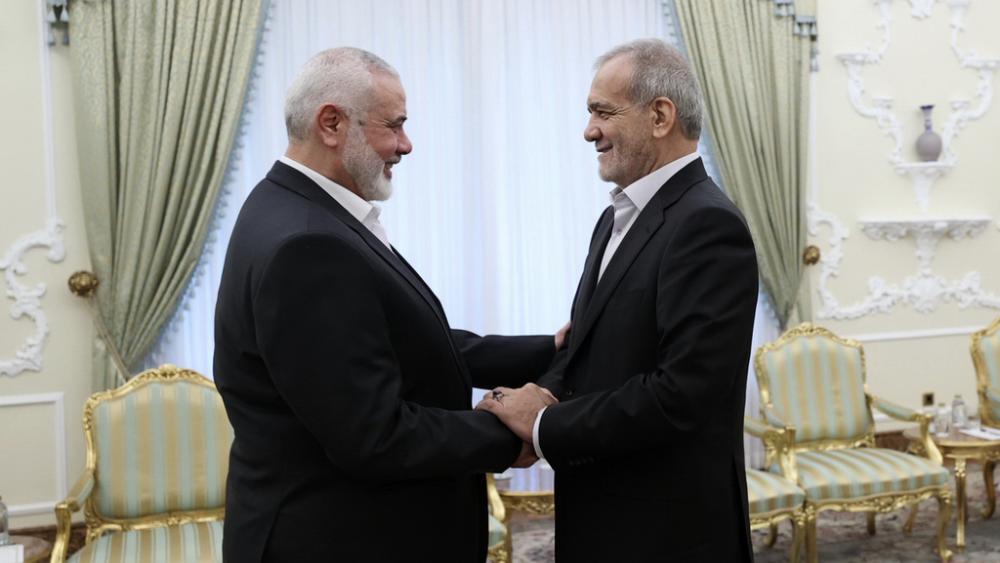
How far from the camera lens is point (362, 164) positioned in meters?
2.07

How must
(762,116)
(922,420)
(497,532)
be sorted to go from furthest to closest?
1. (762,116)
2. (922,420)
3. (497,532)

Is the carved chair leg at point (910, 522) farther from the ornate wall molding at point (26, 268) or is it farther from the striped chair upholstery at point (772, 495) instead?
the ornate wall molding at point (26, 268)

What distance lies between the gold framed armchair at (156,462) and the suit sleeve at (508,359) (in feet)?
5.41

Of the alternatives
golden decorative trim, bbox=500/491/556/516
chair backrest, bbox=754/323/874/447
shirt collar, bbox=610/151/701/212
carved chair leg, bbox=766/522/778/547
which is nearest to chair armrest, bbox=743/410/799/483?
chair backrest, bbox=754/323/874/447

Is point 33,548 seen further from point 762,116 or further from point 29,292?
point 762,116

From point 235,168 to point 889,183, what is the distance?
384cm

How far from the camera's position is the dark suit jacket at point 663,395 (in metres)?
2.05

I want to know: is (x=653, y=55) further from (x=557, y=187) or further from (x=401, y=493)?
(x=557, y=187)

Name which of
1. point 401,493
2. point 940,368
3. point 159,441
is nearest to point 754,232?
point 940,368

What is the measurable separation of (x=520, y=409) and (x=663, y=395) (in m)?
0.31

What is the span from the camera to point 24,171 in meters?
4.60

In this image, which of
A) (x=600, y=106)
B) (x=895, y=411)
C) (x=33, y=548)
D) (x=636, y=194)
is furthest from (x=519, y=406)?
(x=895, y=411)

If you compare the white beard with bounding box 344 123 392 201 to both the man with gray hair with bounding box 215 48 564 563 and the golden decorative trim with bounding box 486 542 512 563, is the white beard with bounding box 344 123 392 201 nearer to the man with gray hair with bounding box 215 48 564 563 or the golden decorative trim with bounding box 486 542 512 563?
the man with gray hair with bounding box 215 48 564 563

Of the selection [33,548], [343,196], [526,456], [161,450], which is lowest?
[33,548]
